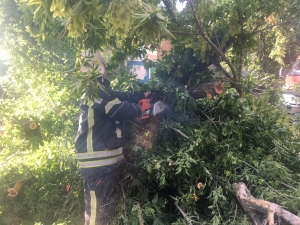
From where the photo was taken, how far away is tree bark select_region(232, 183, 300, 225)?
210 cm

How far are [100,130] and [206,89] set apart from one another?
58.8 inches

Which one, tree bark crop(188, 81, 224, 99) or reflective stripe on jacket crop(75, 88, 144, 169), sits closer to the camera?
reflective stripe on jacket crop(75, 88, 144, 169)

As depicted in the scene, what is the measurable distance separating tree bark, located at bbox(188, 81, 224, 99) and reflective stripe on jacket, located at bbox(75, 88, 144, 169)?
3.07ft

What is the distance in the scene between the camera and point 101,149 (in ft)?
8.97

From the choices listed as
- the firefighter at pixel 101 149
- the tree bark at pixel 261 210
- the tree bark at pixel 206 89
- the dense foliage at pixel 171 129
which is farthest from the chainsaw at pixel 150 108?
the tree bark at pixel 261 210

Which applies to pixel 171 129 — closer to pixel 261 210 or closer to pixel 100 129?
pixel 100 129

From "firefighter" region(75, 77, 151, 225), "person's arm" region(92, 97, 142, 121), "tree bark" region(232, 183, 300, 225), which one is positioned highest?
"person's arm" region(92, 97, 142, 121)

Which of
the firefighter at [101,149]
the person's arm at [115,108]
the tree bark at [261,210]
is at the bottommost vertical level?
the tree bark at [261,210]

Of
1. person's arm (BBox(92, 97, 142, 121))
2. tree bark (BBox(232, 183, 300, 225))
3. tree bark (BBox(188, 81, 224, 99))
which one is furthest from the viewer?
tree bark (BBox(188, 81, 224, 99))

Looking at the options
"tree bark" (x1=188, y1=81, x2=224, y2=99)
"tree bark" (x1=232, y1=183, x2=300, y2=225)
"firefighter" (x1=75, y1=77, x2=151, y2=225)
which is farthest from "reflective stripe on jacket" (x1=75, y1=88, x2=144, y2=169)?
"tree bark" (x1=232, y1=183, x2=300, y2=225)

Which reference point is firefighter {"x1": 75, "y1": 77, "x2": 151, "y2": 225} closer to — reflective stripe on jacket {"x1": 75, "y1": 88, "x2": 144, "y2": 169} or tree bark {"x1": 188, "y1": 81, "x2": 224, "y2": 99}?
reflective stripe on jacket {"x1": 75, "y1": 88, "x2": 144, "y2": 169}

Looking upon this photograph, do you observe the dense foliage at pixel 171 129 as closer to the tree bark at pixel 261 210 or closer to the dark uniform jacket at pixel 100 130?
the tree bark at pixel 261 210

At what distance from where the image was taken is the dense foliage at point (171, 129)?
263cm

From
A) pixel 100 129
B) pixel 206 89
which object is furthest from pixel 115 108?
pixel 206 89
